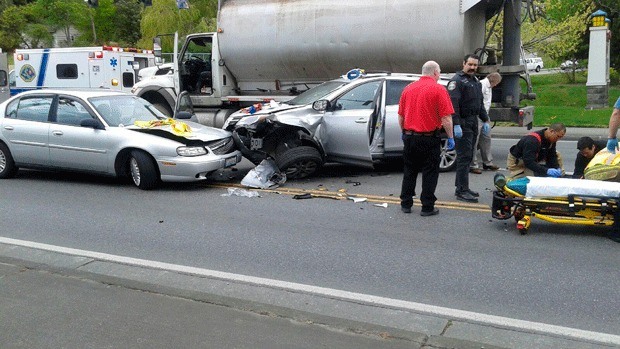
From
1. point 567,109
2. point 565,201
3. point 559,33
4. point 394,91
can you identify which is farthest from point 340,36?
point 559,33

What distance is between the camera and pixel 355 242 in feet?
21.9

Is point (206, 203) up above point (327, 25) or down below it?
below

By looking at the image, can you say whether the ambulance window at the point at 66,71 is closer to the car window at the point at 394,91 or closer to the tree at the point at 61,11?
the car window at the point at 394,91

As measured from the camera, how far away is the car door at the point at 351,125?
32.8 feet

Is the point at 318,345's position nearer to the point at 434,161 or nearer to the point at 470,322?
the point at 470,322

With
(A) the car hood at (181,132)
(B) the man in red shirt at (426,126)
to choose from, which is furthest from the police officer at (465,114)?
(A) the car hood at (181,132)

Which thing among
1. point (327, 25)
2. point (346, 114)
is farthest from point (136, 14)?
point (346, 114)

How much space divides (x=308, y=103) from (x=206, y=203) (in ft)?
8.71

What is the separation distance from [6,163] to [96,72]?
11.8 meters

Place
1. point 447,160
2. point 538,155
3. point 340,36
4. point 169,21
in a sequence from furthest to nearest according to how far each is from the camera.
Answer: point 169,21
point 340,36
point 447,160
point 538,155

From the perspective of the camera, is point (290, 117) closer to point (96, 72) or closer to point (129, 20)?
point (96, 72)

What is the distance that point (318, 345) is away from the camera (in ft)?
13.5

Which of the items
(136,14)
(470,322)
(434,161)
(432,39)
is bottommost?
(470,322)

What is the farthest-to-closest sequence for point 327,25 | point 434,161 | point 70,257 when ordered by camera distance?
point 327,25 → point 434,161 → point 70,257
